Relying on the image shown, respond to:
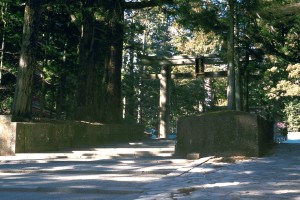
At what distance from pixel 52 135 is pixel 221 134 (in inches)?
236

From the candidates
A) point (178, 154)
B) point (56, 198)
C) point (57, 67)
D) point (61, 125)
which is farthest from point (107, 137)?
point (56, 198)

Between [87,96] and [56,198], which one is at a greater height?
[87,96]

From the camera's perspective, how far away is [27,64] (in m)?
13.4

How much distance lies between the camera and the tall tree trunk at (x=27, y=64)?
13.2 meters

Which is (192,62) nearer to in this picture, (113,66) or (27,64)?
(113,66)

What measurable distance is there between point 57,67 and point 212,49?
1633cm

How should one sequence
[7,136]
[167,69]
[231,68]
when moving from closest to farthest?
[7,136] → [231,68] → [167,69]

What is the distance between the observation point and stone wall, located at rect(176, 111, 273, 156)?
10953mm

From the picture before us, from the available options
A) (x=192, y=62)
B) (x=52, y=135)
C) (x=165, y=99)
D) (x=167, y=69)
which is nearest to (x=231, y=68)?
(x=52, y=135)

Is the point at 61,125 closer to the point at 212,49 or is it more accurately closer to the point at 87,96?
the point at 87,96

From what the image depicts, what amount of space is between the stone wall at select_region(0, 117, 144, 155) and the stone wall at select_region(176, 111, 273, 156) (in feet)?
15.3

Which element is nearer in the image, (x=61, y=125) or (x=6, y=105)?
(x=61, y=125)

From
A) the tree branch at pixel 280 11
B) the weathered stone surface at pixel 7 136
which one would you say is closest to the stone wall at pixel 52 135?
the weathered stone surface at pixel 7 136

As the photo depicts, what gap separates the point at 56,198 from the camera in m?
6.04
